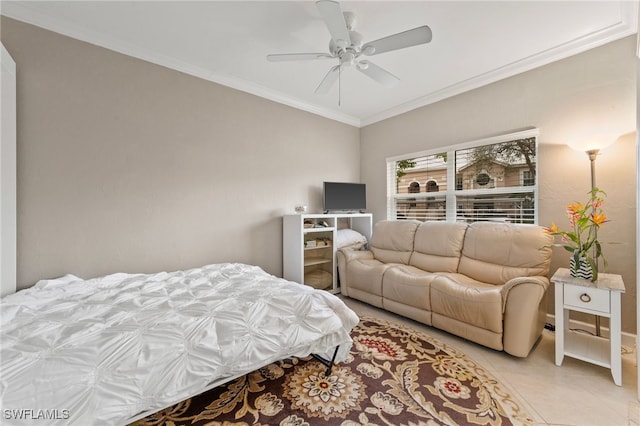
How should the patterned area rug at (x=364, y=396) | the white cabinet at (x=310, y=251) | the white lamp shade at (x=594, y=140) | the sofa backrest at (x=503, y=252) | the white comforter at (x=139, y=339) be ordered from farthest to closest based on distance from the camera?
1. the white cabinet at (x=310, y=251)
2. the sofa backrest at (x=503, y=252)
3. the white lamp shade at (x=594, y=140)
4. the patterned area rug at (x=364, y=396)
5. the white comforter at (x=139, y=339)

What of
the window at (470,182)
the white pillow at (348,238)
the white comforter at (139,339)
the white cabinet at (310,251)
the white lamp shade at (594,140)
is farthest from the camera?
the white pillow at (348,238)

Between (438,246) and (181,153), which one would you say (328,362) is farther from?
(181,153)

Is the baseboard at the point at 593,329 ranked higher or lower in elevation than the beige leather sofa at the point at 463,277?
lower

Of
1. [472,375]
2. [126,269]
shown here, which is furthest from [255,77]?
[472,375]

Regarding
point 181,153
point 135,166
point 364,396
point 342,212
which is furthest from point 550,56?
point 135,166

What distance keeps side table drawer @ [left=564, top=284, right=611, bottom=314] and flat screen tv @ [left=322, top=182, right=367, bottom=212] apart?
105 inches

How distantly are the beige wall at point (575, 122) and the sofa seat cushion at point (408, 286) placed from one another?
1.34 metres

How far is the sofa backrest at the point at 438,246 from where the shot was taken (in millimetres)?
2932

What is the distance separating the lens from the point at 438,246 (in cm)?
305

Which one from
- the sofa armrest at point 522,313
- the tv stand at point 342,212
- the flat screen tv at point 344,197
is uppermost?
the flat screen tv at point 344,197

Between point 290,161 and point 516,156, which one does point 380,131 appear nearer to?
point 290,161

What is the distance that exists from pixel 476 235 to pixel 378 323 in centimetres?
146

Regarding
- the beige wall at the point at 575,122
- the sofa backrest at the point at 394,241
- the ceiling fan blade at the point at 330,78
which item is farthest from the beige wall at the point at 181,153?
the sofa backrest at the point at 394,241

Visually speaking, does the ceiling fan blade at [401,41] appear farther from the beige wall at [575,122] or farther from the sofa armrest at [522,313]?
the sofa armrest at [522,313]
